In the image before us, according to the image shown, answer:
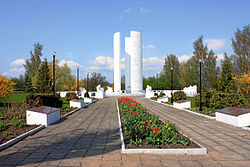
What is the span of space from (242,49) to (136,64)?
20.8 meters

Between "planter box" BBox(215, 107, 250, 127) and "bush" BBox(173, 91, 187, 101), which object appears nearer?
"planter box" BBox(215, 107, 250, 127)

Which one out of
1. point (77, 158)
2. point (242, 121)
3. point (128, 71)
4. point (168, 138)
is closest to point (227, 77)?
point (242, 121)

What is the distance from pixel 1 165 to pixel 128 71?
133 ft

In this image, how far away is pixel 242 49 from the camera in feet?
86.1

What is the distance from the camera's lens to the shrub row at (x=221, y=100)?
11.8 metres

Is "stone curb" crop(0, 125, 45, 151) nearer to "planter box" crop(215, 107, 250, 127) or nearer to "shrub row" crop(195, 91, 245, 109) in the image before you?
"planter box" crop(215, 107, 250, 127)

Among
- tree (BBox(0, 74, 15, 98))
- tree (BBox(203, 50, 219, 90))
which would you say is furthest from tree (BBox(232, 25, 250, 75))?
tree (BBox(0, 74, 15, 98))

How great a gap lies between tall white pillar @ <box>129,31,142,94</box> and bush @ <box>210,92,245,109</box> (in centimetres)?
2837

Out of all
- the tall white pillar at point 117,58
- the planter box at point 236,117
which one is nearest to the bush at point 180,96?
the planter box at point 236,117

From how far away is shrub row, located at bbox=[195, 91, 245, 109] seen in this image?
11.8 m

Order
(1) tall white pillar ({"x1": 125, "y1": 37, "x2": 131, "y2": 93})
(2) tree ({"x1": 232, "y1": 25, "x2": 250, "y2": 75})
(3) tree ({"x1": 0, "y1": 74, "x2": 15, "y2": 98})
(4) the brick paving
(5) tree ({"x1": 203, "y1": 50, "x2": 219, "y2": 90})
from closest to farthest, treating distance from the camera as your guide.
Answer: (4) the brick paving → (3) tree ({"x1": 0, "y1": 74, "x2": 15, "y2": 98}) → (2) tree ({"x1": 232, "y1": 25, "x2": 250, "y2": 75}) → (5) tree ({"x1": 203, "y1": 50, "x2": 219, "y2": 90}) → (1) tall white pillar ({"x1": 125, "y1": 37, "x2": 131, "y2": 93})

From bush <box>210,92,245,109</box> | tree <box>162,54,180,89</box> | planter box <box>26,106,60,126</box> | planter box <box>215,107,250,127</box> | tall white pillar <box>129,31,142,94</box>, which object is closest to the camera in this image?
planter box <box>215,107,250,127</box>

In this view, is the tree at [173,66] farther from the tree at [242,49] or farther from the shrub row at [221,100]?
the shrub row at [221,100]

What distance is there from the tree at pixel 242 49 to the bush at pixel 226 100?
1639cm
